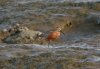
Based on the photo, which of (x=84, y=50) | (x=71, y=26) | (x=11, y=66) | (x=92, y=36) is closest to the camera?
(x=11, y=66)

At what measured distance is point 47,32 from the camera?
15578mm

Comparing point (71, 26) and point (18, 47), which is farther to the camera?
point (71, 26)

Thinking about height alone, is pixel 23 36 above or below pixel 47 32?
above

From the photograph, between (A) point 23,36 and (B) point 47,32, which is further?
(B) point 47,32

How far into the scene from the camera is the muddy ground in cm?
985

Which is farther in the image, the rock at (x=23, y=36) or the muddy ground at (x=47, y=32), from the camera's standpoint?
the rock at (x=23, y=36)

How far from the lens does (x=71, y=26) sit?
16.3m

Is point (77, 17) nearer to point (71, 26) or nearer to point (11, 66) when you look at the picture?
point (71, 26)

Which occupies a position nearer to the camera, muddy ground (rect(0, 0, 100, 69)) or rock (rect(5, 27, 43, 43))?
muddy ground (rect(0, 0, 100, 69))

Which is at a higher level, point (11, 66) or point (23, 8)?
point (11, 66)

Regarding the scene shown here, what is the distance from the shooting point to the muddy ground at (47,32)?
9.85 meters

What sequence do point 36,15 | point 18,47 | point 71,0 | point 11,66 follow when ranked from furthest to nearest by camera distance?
point 71,0 → point 36,15 → point 18,47 → point 11,66

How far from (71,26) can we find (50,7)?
292cm

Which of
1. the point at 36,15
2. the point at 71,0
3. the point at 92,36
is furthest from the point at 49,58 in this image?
the point at 71,0
